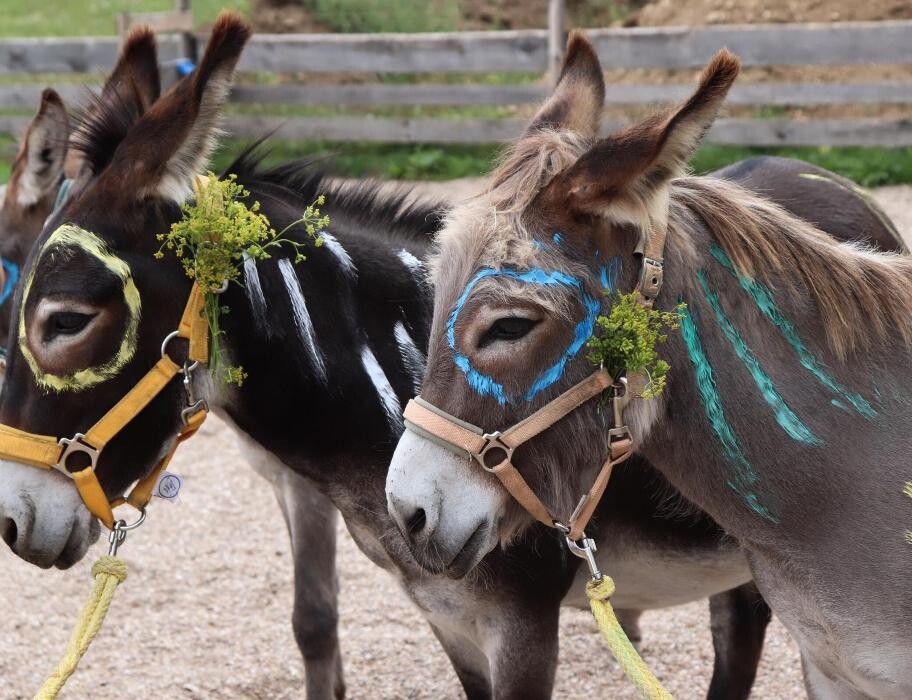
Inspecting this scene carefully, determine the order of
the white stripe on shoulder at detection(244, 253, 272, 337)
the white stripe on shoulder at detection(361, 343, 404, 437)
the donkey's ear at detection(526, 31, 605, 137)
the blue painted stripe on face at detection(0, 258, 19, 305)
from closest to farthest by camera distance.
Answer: the donkey's ear at detection(526, 31, 605, 137), the white stripe on shoulder at detection(244, 253, 272, 337), the white stripe on shoulder at detection(361, 343, 404, 437), the blue painted stripe on face at detection(0, 258, 19, 305)

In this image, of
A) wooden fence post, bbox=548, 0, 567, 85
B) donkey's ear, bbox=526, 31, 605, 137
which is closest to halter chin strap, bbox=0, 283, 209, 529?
donkey's ear, bbox=526, 31, 605, 137

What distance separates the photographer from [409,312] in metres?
3.23

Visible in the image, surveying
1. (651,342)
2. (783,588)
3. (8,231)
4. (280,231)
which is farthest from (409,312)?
(8,231)

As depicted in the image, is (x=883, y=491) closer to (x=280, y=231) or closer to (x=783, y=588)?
(x=783, y=588)

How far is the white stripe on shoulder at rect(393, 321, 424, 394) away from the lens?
10.3ft

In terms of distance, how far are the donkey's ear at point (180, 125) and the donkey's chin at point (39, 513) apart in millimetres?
791

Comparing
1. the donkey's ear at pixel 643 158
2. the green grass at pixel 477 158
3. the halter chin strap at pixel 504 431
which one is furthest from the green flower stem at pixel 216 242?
the green grass at pixel 477 158

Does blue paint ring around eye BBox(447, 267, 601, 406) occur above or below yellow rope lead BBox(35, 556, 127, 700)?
above

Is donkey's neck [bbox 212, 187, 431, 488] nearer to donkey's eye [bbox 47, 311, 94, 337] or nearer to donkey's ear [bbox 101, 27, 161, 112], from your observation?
donkey's eye [bbox 47, 311, 94, 337]

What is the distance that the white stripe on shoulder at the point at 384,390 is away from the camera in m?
3.09

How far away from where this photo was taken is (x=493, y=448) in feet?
7.64

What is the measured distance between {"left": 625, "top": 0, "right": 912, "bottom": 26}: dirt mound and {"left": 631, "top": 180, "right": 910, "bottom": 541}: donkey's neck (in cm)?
1070

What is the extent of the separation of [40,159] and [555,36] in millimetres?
6872

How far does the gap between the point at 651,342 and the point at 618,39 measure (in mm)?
8785
